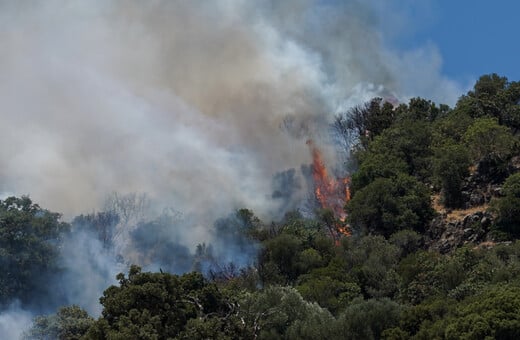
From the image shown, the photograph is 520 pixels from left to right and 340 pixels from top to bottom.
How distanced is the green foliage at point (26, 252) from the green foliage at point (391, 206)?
3228 cm

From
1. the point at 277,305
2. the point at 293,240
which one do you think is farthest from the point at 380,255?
the point at 277,305

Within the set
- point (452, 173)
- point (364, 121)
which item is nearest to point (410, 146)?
point (452, 173)

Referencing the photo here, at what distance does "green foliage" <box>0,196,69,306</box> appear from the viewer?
3575 inches

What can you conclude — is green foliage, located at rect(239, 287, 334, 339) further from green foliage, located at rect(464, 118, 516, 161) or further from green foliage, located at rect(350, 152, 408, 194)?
green foliage, located at rect(464, 118, 516, 161)

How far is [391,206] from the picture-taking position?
87625 millimetres

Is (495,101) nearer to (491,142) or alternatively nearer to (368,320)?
(491,142)

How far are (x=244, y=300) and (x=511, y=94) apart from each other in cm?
4917

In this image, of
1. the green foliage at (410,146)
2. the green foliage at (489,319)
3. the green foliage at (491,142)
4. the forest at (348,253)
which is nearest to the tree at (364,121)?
the forest at (348,253)

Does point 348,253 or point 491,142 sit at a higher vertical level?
point 491,142

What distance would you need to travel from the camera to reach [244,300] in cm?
6394

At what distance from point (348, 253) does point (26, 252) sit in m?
34.6

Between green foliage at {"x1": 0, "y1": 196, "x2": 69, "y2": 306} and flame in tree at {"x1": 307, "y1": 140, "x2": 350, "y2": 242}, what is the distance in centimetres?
3104

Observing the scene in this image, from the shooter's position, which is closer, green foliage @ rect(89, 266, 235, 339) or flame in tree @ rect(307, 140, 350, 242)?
green foliage @ rect(89, 266, 235, 339)

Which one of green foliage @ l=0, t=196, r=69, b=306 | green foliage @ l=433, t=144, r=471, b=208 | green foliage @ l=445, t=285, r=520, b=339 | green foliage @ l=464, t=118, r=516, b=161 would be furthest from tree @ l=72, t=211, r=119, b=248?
green foliage @ l=445, t=285, r=520, b=339
